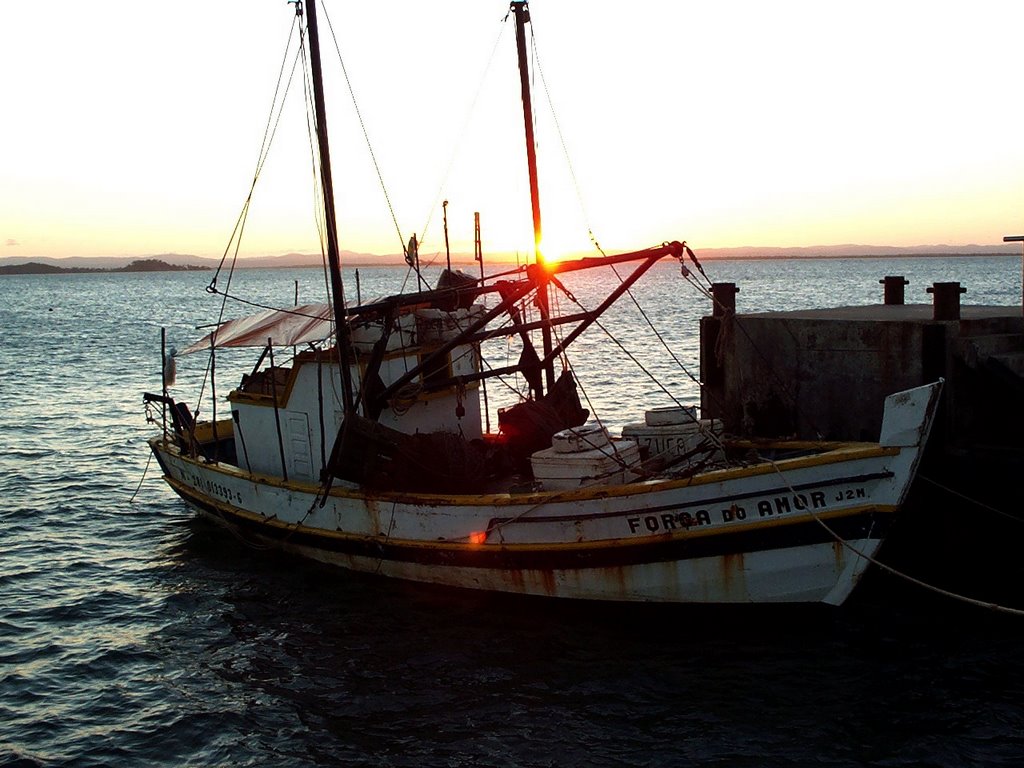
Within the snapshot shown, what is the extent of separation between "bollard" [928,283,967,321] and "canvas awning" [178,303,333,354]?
9481 millimetres

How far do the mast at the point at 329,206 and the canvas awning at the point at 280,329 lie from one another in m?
0.92

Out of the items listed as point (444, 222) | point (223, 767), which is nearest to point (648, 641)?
point (223, 767)

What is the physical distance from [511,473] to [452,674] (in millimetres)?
4138

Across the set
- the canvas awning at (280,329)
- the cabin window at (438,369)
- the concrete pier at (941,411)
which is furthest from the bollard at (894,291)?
the canvas awning at (280,329)

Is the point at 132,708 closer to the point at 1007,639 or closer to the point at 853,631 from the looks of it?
the point at 853,631

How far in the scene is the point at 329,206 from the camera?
14.8 meters

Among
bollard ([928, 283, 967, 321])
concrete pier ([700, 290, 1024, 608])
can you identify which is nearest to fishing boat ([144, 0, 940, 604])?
concrete pier ([700, 290, 1024, 608])

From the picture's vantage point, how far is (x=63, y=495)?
2200cm

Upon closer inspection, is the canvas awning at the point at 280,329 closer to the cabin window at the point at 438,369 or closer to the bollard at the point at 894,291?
the cabin window at the point at 438,369

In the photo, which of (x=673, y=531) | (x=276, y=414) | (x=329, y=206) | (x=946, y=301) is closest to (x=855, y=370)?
(x=946, y=301)

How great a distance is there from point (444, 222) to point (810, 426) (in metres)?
8.66

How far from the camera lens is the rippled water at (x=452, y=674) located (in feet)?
34.1

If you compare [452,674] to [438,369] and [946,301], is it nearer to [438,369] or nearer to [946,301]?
[438,369]

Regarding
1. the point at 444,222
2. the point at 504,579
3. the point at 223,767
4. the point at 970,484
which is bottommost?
the point at 223,767
